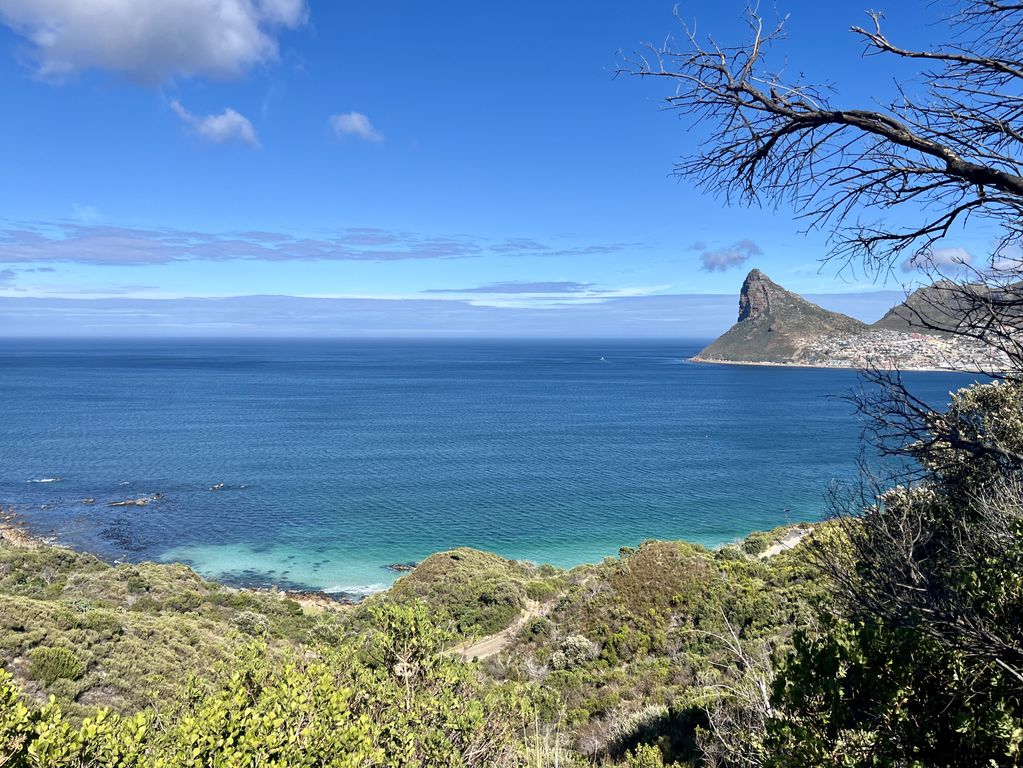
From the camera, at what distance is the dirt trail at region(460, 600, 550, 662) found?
2041 cm

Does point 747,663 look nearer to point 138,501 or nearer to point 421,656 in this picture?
point 421,656

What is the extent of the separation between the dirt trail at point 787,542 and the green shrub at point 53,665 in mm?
23890

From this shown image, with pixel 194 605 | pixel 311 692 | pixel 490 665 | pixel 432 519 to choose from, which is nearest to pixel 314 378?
pixel 432 519

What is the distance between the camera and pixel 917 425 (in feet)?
11.9

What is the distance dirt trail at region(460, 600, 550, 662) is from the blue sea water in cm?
1050

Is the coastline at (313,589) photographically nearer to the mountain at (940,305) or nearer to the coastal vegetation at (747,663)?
the coastal vegetation at (747,663)

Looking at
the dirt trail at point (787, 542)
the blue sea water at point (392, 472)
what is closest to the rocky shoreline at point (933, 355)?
the blue sea water at point (392, 472)

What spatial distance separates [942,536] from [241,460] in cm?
6158

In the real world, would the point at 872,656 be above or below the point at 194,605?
above

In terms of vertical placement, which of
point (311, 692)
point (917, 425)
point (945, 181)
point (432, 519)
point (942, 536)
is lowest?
point (432, 519)

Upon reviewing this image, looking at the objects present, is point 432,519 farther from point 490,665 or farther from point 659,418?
point 659,418

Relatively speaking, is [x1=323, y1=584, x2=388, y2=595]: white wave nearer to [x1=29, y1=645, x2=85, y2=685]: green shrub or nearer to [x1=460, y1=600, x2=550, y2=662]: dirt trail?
[x1=460, y1=600, x2=550, y2=662]: dirt trail

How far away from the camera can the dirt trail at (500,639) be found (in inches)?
803

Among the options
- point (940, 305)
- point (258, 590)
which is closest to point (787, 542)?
point (258, 590)
